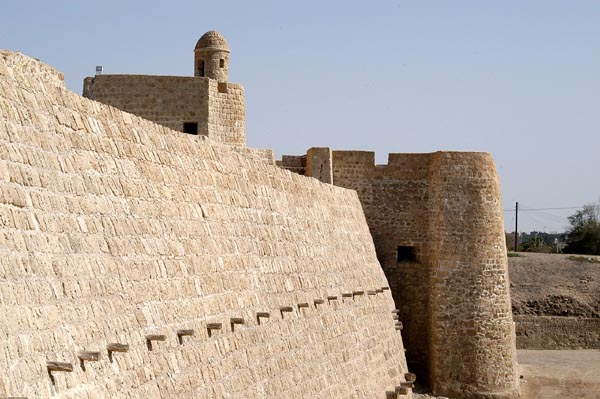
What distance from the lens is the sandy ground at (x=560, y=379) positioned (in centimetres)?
2438

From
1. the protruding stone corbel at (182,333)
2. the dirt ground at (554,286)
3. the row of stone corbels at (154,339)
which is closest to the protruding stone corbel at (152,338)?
the row of stone corbels at (154,339)

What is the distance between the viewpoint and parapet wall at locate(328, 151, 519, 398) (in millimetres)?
22141

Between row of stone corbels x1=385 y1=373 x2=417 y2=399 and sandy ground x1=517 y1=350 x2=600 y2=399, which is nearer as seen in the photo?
row of stone corbels x1=385 y1=373 x2=417 y2=399

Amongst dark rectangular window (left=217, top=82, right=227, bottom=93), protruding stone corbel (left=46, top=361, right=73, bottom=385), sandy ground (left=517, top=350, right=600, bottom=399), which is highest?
dark rectangular window (left=217, top=82, right=227, bottom=93)

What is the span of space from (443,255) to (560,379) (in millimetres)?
5130

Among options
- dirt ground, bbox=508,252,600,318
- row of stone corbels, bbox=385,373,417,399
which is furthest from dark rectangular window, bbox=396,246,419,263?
dirt ground, bbox=508,252,600,318

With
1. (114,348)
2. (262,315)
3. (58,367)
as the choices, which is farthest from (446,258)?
(58,367)

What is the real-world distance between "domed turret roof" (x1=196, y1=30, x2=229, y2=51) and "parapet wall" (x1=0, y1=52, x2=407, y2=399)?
8380 millimetres

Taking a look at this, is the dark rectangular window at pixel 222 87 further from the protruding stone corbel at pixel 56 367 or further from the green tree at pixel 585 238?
the green tree at pixel 585 238

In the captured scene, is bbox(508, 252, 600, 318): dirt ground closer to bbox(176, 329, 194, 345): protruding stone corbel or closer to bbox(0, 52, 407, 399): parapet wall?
bbox(0, 52, 407, 399): parapet wall

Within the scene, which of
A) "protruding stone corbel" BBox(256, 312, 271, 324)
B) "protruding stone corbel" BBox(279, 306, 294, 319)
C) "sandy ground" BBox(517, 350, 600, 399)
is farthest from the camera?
"sandy ground" BBox(517, 350, 600, 399)

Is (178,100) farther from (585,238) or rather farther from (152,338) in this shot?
(585,238)

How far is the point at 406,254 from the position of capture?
23.6m

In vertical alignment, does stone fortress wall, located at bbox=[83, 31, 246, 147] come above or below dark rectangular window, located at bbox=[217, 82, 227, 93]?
below
